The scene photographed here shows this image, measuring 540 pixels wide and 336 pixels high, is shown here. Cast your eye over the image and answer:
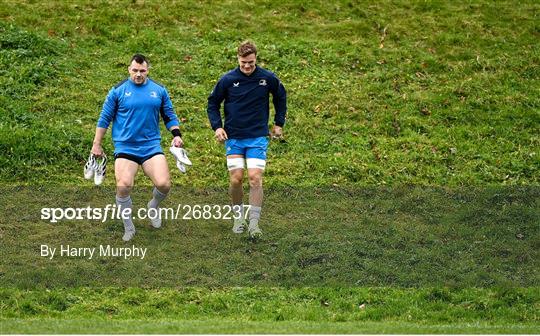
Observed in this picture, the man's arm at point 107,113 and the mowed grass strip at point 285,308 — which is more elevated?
the man's arm at point 107,113

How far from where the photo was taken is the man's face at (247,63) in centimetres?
1197

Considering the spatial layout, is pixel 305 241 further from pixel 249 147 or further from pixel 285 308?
pixel 285 308

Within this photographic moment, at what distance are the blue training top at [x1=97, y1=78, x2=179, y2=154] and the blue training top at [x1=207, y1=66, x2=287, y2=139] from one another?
68 cm

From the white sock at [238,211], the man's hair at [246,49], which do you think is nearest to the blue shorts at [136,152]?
the white sock at [238,211]

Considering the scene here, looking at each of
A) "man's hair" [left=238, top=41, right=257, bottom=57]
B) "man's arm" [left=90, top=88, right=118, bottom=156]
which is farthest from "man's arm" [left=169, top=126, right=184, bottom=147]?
"man's hair" [left=238, top=41, right=257, bottom=57]

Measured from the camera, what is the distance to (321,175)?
1474cm

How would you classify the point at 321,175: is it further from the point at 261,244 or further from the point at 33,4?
the point at 33,4

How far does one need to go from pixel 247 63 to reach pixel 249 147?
962 millimetres

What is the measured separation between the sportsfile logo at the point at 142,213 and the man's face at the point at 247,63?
5.71 ft

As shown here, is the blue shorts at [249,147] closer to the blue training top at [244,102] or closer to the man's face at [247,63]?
the blue training top at [244,102]

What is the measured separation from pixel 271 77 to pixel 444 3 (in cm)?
876

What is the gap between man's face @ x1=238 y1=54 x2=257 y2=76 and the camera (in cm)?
1197

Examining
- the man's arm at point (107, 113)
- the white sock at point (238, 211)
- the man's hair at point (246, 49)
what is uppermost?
the man's hair at point (246, 49)

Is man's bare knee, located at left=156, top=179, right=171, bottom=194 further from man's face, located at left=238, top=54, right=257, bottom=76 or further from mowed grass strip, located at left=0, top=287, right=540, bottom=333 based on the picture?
man's face, located at left=238, top=54, right=257, bottom=76
